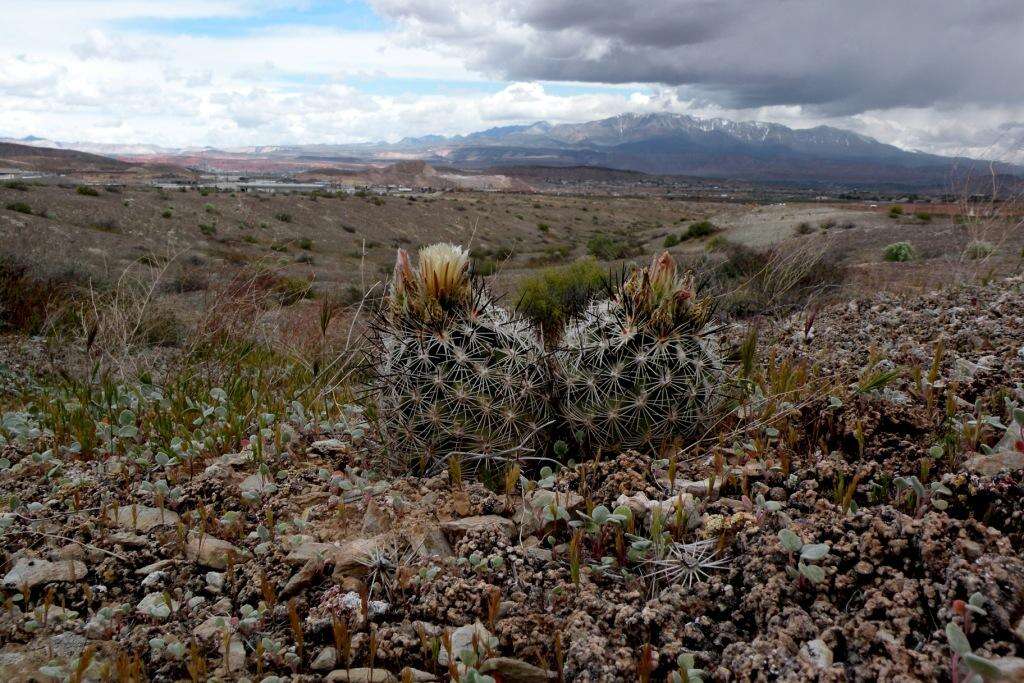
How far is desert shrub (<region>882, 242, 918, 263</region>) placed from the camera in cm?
1472

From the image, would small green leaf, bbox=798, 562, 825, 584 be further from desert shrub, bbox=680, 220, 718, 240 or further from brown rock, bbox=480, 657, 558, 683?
desert shrub, bbox=680, 220, 718, 240

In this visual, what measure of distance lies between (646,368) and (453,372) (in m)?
1.02

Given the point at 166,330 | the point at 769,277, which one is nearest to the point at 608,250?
the point at 166,330

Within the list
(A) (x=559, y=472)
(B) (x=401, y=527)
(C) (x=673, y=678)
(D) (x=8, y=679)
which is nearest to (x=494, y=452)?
(A) (x=559, y=472)

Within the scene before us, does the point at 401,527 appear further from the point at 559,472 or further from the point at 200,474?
the point at 200,474

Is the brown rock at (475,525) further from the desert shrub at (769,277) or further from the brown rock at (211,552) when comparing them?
the desert shrub at (769,277)

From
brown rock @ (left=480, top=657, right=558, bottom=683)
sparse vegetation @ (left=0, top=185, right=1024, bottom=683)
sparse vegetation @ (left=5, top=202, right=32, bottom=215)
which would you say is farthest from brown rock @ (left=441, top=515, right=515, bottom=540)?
sparse vegetation @ (left=5, top=202, right=32, bottom=215)

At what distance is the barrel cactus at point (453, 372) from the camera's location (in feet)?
11.6

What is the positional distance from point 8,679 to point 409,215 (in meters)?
57.5

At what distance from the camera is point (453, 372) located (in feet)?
11.6

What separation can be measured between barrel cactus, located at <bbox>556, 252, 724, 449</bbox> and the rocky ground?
0.18 metres

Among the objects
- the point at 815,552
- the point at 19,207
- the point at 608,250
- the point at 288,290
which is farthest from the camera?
the point at 19,207

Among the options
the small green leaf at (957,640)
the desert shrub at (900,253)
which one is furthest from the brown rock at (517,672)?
the desert shrub at (900,253)

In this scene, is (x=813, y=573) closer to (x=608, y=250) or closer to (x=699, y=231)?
(x=608, y=250)
